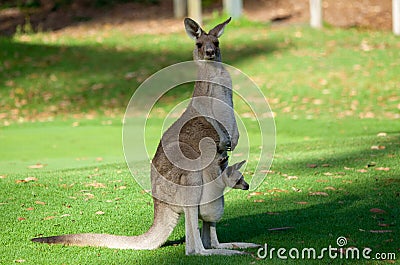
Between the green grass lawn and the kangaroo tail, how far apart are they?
0.24 ft

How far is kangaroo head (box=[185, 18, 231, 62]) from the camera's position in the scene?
18.6 ft

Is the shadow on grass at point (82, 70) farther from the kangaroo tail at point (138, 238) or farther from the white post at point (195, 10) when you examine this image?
the kangaroo tail at point (138, 238)

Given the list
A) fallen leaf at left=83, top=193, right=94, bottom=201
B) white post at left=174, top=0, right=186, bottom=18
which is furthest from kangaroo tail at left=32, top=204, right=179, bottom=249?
→ white post at left=174, top=0, right=186, bottom=18

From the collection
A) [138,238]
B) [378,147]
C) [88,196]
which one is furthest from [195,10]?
[138,238]

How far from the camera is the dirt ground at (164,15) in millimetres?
24984

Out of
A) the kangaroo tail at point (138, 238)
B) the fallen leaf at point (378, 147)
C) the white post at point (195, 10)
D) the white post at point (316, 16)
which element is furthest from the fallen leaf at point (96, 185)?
the white post at point (316, 16)

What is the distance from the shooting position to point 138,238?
6.14 m

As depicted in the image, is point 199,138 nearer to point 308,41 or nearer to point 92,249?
point 92,249

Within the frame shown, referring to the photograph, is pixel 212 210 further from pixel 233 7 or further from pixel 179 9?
pixel 179 9

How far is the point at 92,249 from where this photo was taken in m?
6.17

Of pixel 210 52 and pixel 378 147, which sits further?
pixel 378 147

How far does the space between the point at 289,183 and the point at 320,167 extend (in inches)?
39.0

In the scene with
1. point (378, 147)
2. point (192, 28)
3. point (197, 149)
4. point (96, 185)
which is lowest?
point (378, 147)

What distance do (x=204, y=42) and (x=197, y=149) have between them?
2.64 ft
